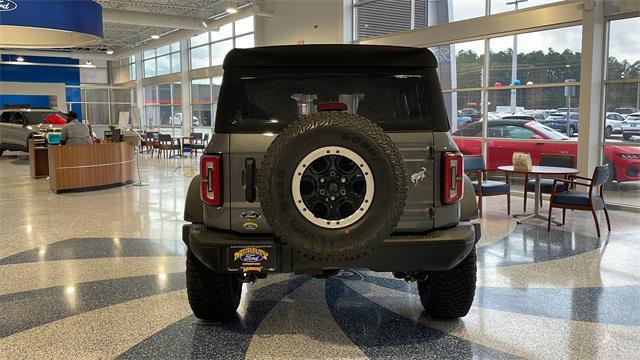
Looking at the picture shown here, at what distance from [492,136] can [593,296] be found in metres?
6.02

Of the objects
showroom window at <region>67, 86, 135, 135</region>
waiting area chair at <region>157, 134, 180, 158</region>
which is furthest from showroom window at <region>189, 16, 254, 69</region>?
showroom window at <region>67, 86, 135, 135</region>

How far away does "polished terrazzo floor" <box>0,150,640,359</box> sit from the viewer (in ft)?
9.25

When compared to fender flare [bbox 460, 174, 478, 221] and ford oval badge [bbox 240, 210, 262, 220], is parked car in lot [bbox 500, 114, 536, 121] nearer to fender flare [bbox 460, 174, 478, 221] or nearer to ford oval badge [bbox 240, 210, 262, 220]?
fender flare [bbox 460, 174, 478, 221]

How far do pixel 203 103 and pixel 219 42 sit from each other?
2.40 meters

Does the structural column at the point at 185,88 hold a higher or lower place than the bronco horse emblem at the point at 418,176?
higher

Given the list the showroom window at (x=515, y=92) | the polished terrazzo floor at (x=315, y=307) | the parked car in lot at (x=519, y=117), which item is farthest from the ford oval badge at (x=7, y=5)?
the parked car in lot at (x=519, y=117)

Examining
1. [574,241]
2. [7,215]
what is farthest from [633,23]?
[7,215]

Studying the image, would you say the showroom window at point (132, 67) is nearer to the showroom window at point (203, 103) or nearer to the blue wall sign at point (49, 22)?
the showroom window at point (203, 103)

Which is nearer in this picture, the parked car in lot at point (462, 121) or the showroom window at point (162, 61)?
the parked car in lot at point (462, 121)

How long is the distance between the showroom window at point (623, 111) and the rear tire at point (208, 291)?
21.7ft

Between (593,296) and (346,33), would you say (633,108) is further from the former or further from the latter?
(346,33)

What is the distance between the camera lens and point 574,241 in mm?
5363

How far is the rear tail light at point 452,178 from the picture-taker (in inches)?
101

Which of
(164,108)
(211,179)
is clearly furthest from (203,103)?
(211,179)
